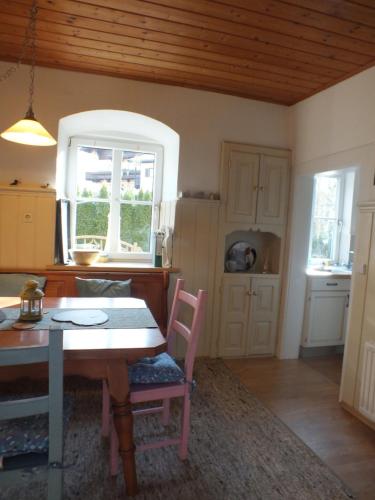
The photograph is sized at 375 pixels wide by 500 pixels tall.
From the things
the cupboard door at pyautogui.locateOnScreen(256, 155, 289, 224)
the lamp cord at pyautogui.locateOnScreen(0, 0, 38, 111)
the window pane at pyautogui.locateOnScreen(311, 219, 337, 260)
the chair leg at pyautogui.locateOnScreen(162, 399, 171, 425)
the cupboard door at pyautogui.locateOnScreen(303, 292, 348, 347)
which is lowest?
the chair leg at pyautogui.locateOnScreen(162, 399, 171, 425)

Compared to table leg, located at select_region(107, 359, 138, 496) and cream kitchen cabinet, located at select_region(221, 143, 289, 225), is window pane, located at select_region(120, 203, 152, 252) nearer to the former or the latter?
cream kitchen cabinet, located at select_region(221, 143, 289, 225)

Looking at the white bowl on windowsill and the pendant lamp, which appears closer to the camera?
the pendant lamp

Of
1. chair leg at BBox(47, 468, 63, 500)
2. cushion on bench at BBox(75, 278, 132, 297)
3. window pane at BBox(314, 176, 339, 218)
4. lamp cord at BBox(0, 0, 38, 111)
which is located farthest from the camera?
window pane at BBox(314, 176, 339, 218)

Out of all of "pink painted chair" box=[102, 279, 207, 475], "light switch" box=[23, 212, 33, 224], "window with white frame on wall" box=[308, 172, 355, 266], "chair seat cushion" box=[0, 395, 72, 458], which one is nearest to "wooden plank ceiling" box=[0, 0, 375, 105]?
"light switch" box=[23, 212, 33, 224]

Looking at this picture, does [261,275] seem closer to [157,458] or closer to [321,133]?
[321,133]

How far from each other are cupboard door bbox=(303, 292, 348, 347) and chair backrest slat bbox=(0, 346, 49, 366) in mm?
2985

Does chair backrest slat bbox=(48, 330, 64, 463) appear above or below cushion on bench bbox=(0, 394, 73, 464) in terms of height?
above

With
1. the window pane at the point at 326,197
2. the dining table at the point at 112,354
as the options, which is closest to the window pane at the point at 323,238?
the window pane at the point at 326,197

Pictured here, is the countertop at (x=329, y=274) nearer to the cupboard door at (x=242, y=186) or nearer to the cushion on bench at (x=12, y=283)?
the cupboard door at (x=242, y=186)

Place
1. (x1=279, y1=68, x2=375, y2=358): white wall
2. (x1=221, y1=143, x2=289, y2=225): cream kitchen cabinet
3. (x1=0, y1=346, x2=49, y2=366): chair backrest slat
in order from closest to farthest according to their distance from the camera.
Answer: (x1=0, y1=346, x2=49, y2=366): chair backrest slat → (x1=279, y1=68, x2=375, y2=358): white wall → (x1=221, y1=143, x2=289, y2=225): cream kitchen cabinet

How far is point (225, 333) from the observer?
3.39 m

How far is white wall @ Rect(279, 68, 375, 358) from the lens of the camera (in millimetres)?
2561

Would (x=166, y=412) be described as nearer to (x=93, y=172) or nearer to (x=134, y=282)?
(x=134, y=282)

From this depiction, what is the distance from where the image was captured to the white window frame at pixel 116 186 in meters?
3.45
